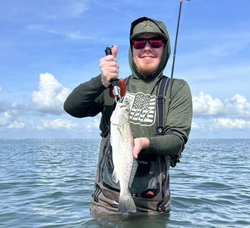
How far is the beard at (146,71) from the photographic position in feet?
16.3

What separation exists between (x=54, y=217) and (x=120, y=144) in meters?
4.49

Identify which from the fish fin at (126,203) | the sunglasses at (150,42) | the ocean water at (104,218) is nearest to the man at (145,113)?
the sunglasses at (150,42)

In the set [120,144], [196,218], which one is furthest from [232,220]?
[120,144]

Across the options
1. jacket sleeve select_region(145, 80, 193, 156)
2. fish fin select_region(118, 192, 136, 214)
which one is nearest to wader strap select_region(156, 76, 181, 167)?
jacket sleeve select_region(145, 80, 193, 156)

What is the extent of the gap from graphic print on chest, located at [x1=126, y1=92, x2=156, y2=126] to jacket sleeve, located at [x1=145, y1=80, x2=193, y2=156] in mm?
269

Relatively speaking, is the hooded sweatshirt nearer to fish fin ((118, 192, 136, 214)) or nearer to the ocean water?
fish fin ((118, 192, 136, 214))

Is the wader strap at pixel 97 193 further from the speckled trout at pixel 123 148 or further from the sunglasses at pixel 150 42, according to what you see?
the sunglasses at pixel 150 42

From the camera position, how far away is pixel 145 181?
14.8 feet

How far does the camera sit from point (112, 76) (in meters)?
3.93

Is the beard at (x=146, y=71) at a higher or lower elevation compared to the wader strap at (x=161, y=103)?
higher

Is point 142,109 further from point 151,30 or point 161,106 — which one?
point 151,30

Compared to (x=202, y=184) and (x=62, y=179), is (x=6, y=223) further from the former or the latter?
(x=202, y=184)

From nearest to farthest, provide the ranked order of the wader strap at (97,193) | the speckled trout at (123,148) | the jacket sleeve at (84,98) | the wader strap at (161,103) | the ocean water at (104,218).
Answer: the speckled trout at (123,148), the jacket sleeve at (84,98), the wader strap at (161,103), the wader strap at (97,193), the ocean water at (104,218)

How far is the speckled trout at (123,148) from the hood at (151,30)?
155cm
